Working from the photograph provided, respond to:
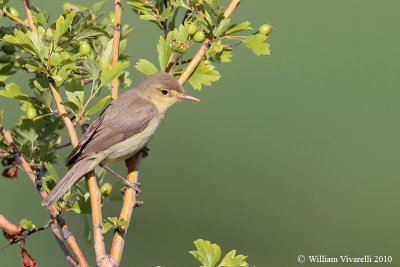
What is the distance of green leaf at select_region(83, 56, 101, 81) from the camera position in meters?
1.77

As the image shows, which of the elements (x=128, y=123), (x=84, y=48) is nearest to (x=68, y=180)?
(x=84, y=48)

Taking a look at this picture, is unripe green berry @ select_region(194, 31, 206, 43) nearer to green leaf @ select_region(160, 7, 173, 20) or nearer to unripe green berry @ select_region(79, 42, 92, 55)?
green leaf @ select_region(160, 7, 173, 20)

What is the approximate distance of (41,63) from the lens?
1.70m

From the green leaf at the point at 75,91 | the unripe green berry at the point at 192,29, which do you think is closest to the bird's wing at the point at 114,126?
the green leaf at the point at 75,91

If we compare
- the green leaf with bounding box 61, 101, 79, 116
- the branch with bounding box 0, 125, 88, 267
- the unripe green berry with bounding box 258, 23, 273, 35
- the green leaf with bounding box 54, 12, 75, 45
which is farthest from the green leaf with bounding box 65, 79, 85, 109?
the unripe green berry with bounding box 258, 23, 273, 35

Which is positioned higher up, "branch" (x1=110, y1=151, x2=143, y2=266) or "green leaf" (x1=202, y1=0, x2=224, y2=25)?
"green leaf" (x1=202, y1=0, x2=224, y2=25)

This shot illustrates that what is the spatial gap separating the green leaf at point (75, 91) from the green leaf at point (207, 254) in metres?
0.62

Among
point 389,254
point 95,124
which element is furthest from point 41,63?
point 389,254

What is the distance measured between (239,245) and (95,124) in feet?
6.07

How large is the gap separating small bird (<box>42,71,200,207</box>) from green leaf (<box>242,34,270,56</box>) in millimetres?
376

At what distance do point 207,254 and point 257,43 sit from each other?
2.67 feet

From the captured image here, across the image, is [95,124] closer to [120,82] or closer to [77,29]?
[120,82]

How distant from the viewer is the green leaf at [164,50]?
6.35 ft

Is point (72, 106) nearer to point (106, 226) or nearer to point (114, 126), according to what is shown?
point (106, 226)
